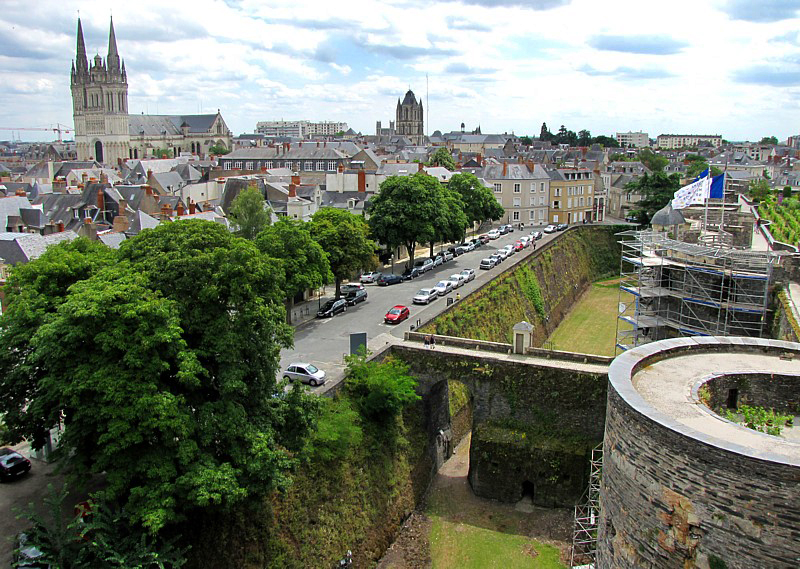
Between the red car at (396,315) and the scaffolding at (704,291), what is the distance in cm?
1112

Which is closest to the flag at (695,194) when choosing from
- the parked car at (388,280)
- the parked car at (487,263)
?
the parked car at (388,280)

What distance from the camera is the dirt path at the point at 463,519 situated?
832 inches

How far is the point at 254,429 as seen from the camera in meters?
16.5

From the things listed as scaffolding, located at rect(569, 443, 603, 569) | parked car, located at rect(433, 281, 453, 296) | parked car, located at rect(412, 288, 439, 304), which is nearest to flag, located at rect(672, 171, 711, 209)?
scaffolding, located at rect(569, 443, 603, 569)

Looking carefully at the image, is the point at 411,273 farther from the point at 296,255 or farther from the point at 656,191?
the point at 656,191

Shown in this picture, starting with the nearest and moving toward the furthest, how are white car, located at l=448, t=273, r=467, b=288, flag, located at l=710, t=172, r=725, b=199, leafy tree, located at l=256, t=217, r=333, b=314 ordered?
flag, located at l=710, t=172, r=725, b=199, leafy tree, located at l=256, t=217, r=333, b=314, white car, located at l=448, t=273, r=467, b=288

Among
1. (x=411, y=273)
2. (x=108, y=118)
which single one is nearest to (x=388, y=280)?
(x=411, y=273)

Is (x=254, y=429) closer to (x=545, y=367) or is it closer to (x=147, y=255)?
(x=147, y=255)

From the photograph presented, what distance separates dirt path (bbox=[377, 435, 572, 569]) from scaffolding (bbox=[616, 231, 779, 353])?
821cm

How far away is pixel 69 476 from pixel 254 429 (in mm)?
4350

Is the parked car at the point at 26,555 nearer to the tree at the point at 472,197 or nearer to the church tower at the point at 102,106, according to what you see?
Result: the tree at the point at 472,197

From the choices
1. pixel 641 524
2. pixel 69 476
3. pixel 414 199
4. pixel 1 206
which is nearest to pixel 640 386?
pixel 641 524

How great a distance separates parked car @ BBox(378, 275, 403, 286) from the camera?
43.1 meters

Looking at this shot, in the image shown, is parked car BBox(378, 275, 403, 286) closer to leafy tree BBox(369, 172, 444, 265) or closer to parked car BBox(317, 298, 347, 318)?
leafy tree BBox(369, 172, 444, 265)
